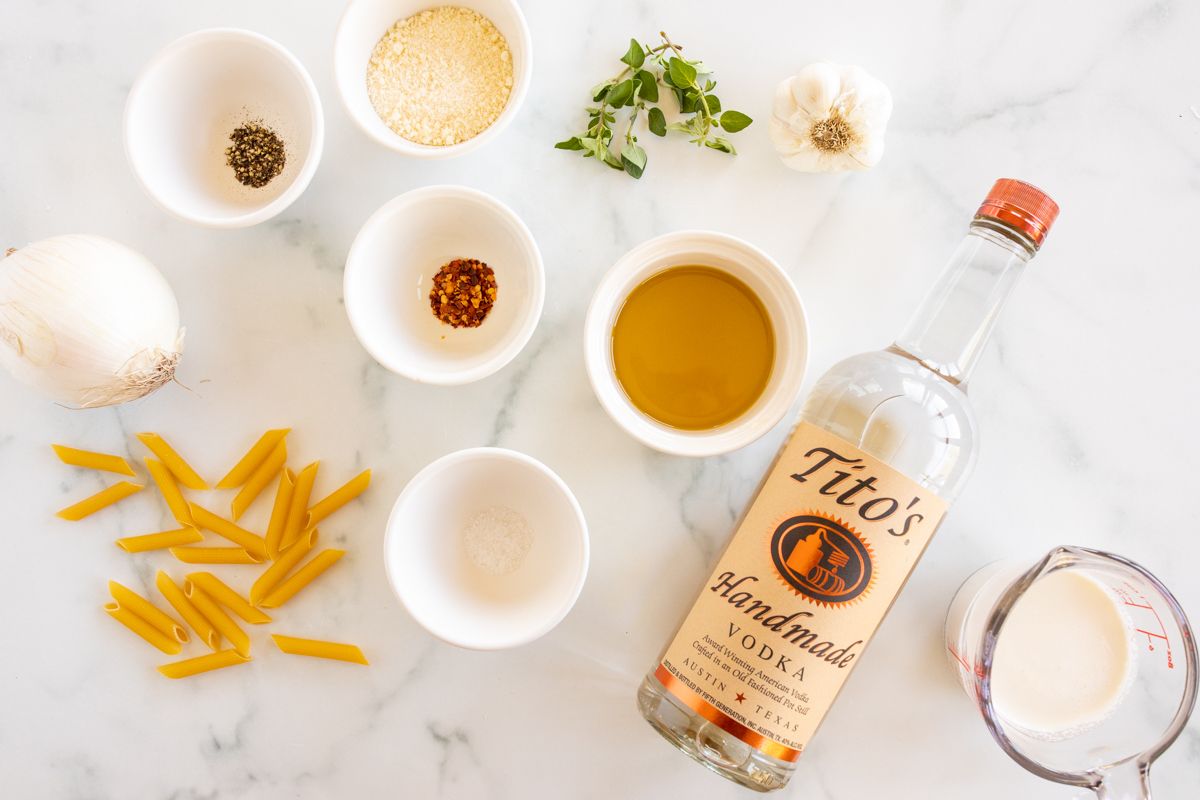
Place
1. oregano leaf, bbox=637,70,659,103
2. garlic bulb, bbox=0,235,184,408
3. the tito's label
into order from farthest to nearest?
1. oregano leaf, bbox=637,70,659,103
2. garlic bulb, bbox=0,235,184,408
3. the tito's label

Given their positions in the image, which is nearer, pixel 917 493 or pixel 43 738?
pixel 917 493

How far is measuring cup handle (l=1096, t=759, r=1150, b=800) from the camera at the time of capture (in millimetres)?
937

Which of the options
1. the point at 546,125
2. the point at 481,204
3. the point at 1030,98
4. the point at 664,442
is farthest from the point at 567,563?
the point at 1030,98

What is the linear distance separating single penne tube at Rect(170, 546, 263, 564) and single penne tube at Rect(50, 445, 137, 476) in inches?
5.6

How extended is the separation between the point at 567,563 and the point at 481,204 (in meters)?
0.48

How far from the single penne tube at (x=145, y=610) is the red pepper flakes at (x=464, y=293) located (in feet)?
1.90

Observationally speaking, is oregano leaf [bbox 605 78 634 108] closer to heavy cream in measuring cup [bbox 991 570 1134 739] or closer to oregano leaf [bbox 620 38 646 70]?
oregano leaf [bbox 620 38 646 70]

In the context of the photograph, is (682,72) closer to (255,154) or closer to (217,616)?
(255,154)

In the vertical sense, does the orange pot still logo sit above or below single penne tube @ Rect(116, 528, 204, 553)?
above

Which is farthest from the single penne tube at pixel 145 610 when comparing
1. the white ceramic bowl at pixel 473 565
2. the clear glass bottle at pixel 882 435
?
the clear glass bottle at pixel 882 435

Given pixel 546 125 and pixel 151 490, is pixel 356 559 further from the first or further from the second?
pixel 546 125

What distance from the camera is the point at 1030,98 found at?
3.83 ft

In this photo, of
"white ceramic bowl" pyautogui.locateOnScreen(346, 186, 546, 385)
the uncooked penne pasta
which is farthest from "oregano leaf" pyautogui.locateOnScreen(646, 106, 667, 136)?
the uncooked penne pasta

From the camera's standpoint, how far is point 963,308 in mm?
994
